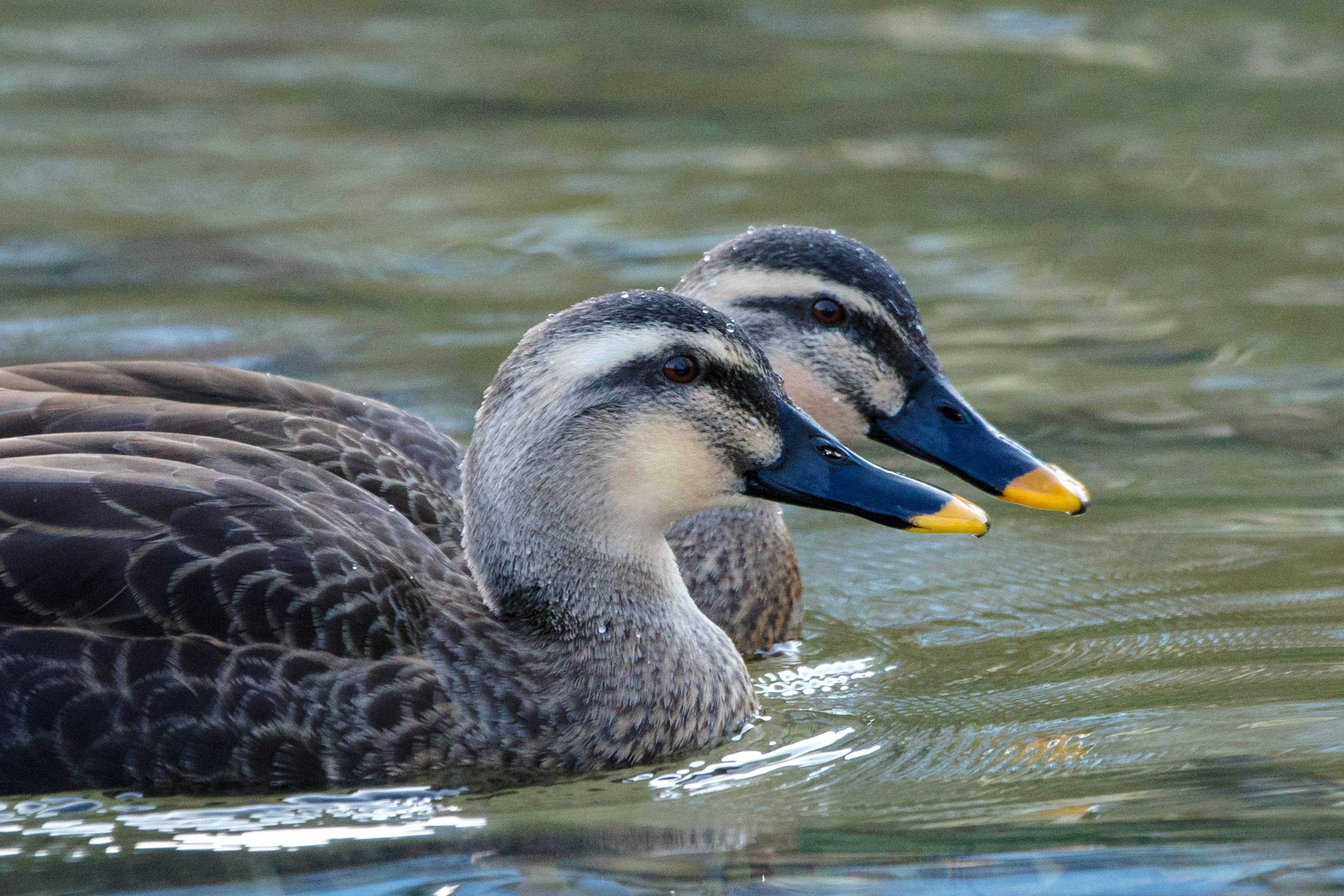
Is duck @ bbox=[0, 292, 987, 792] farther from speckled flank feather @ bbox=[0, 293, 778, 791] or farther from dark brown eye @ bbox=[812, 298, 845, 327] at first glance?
dark brown eye @ bbox=[812, 298, 845, 327]

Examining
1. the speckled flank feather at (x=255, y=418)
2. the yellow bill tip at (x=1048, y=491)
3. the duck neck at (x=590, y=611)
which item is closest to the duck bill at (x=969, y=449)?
the yellow bill tip at (x=1048, y=491)

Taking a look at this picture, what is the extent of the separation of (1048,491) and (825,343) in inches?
40.4

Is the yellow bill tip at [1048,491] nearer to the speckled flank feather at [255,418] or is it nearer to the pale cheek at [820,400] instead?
the pale cheek at [820,400]

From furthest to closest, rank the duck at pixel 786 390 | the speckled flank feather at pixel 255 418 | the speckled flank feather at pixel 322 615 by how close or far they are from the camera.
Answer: the duck at pixel 786 390, the speckled flank feather at pixel 255 418, the speckled flank feather at pixel 322 615

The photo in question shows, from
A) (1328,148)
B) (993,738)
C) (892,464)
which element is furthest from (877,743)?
(1328,148)

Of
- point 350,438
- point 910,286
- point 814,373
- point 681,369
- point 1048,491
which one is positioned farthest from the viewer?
point 910,286

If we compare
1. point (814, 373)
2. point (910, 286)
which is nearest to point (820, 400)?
point (814, 373)

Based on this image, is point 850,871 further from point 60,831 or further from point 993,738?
point 60,831

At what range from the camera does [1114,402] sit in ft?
31.6

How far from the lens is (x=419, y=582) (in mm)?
6355

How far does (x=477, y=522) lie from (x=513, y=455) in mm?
272

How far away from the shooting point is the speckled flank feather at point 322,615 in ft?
19.0

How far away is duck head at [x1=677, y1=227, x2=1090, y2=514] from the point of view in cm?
739

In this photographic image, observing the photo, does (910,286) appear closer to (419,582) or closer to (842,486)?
(842,486)
